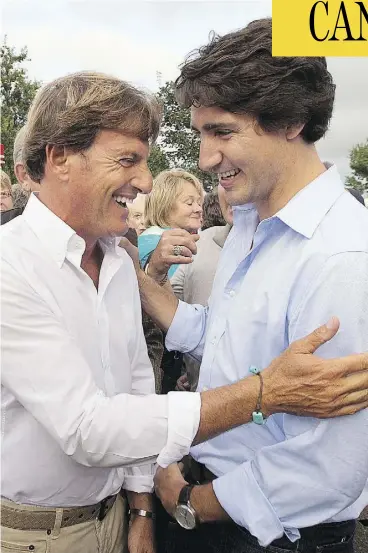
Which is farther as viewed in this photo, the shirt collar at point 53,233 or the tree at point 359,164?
the tree at point 359,164

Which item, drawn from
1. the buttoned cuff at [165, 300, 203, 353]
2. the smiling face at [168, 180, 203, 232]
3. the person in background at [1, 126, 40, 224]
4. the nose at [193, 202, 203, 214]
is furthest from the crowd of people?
the nose at [193, 202, 203, 214]

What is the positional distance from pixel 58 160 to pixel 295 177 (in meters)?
0.69

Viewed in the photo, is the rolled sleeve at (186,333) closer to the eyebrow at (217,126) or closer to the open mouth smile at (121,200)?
the open mouth smile at (121,200)

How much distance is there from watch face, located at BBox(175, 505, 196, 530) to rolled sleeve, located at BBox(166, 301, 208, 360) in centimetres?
62

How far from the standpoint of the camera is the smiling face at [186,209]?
4.10 metres

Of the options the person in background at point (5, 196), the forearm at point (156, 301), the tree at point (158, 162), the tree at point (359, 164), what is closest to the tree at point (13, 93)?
the tree at point (158, 162)

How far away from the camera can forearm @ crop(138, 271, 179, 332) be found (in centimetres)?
240

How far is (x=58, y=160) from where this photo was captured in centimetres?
182

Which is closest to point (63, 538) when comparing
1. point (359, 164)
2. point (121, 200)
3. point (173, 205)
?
point (121, 200)

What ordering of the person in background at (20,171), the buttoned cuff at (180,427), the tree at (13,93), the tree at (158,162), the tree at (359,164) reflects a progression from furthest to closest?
the tree at (359,164) < the tree at (158,162) < the tree at (13,93) < the person in background at (20,171) < the buttoned cuff at (180,427)

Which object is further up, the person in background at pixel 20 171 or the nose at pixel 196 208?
the person in background at pixel 20 171

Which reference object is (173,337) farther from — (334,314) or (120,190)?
(334,314)

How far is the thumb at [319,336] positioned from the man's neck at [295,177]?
0.49m

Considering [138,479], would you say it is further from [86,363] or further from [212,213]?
[212,213]
